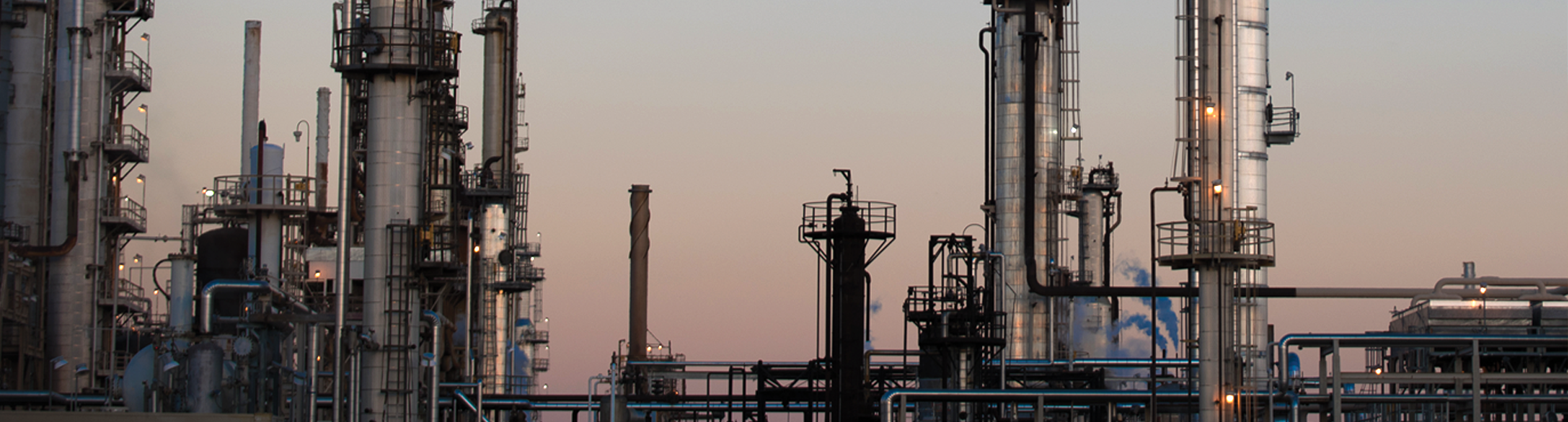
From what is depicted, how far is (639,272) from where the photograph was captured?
61219 millimetres

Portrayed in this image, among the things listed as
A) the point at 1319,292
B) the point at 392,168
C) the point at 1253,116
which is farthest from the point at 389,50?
the point at 1319,292

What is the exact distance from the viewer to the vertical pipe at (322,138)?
192ft

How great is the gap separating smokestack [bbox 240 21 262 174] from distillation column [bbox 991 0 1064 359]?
23.5 metres

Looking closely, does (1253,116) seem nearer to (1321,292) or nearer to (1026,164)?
(1321,292)

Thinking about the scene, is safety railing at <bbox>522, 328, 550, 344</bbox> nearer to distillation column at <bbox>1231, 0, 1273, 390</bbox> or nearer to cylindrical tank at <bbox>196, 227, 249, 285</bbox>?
cylindrical tank at <bbox>196, 227, 249, 285</bbox>

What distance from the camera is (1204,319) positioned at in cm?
3281

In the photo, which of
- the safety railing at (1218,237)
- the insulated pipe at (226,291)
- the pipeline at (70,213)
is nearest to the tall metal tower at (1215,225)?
the safety railing at (1218,237)

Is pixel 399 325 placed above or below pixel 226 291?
below

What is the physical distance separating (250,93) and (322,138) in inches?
170

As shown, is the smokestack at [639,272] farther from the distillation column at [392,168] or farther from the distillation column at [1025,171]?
the distillation column at [392,168]

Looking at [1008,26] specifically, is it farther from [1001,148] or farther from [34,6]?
[34,6]

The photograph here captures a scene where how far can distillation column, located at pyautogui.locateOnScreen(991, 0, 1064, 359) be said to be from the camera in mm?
50562

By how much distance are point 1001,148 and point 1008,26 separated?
3.53m

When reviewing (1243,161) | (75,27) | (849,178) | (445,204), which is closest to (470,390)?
(445,204)
